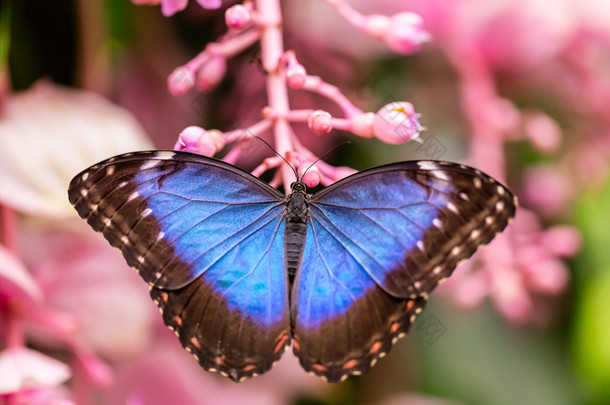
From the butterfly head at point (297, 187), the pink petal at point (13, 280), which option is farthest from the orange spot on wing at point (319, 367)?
the pink petal at point (13, 280)

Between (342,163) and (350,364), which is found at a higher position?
(342,163)

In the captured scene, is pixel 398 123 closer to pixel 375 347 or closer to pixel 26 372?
pixel 375 347

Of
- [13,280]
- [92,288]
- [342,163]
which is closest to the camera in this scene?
[13,280]

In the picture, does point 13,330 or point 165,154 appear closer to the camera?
point 165,154

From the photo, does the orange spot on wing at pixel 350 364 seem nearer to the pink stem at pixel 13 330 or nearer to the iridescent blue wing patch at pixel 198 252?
the iridescent blue wing patch at pixel 198 252

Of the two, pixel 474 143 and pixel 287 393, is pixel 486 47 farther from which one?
pixel 287 393

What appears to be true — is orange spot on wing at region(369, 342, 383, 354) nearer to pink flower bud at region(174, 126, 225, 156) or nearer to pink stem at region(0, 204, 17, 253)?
pink flower bud at region(174, 126, 225, 156)

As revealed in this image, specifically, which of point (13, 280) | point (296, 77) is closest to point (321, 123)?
point (296, 77)

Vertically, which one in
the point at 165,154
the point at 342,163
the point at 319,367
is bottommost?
the point at 319,367

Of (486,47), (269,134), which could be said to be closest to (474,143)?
(486,47)
